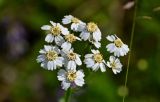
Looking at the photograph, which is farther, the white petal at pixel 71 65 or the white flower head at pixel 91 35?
the white flower head at pixel 91 35

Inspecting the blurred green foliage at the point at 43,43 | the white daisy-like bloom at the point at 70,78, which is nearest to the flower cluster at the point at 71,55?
the white daisy-like bloom at the point at 70,78

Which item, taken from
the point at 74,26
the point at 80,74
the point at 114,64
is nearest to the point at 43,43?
the point at 74,26

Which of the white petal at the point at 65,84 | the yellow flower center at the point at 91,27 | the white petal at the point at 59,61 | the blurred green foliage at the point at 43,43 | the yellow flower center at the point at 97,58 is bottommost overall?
the white petal at the point at 65,84

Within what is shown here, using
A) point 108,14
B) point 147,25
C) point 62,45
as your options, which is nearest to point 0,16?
point 108,14

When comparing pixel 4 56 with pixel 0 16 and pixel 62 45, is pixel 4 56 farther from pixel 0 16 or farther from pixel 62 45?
pixel 62 45

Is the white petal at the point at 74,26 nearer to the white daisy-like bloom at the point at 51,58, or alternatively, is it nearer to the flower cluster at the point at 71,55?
the flower cluster at the point at 71,55

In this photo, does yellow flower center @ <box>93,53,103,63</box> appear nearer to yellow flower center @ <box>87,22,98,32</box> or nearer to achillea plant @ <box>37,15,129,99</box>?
achillea plant @ <box>37,15,129,99</box>

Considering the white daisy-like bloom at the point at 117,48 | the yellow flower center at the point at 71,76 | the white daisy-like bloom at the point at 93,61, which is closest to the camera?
the yellow flower center at the point at 71,76

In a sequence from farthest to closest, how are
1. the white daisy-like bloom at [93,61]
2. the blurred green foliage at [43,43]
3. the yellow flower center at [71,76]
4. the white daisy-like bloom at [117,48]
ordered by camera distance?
1. the blurred green foliage at [43,43]
2. the white daisy-like bloom at [117,48]
3. the white daisy-like bloom at [93,61]
4. the yellow flower center at [71,76]
